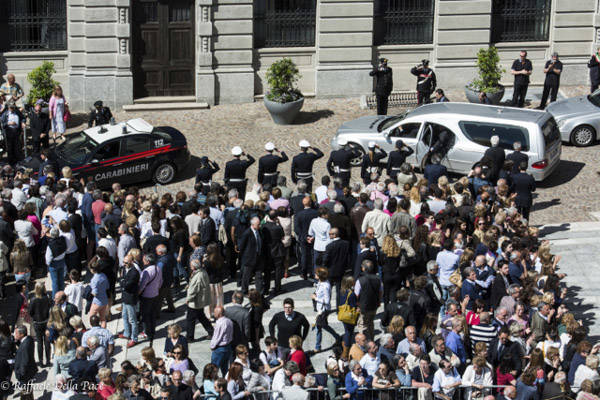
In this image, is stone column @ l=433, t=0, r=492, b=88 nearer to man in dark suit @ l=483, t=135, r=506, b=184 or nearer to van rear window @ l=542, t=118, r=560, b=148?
van rear window @ l=542, t=118, r=560, b=148

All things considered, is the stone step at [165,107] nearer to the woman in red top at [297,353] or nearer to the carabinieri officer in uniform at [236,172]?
the carabinieri officer in uniform at [236,172]

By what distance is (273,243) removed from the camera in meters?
17.7

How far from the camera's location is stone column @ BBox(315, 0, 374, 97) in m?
29.8

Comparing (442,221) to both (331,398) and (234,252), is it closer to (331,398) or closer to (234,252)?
(234,252)

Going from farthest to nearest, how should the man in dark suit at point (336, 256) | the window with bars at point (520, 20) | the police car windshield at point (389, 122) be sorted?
the window with bars at point (520, 20) < the police car windshield at point (389, 122) < the man in dark suit at point (336, 256)

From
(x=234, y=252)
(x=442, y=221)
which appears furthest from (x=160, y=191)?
(x=442, y=221)

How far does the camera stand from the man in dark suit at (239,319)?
48.7 feet

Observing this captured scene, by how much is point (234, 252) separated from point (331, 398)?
19.3ft

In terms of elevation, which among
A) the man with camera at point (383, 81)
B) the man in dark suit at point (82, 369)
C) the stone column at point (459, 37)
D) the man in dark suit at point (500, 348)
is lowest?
the man in dark suit at point (82, 369)

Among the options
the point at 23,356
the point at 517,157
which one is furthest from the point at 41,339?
the point at 517,157

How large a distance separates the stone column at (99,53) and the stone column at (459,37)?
9.47 metres

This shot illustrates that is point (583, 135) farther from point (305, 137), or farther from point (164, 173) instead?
point (164, 173)

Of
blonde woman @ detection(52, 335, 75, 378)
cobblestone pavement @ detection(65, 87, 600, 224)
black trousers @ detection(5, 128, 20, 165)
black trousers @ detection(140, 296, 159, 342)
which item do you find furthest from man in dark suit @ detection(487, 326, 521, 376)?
black trousers @ detection(5, 128, 20, 165)

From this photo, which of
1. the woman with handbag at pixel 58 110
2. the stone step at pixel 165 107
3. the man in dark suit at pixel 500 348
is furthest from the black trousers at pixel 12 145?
the man in dark suit at pixel 500 348
